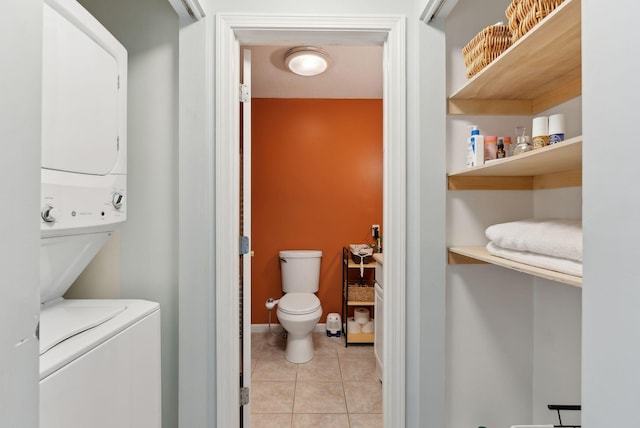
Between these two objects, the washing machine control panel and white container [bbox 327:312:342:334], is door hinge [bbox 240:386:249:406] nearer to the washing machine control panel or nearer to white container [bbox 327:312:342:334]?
the washing machine control panel

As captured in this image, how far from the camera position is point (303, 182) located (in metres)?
3.17

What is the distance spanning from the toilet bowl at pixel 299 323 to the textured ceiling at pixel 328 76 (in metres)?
1.98

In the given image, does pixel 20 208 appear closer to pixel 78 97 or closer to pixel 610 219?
pixel 78 97

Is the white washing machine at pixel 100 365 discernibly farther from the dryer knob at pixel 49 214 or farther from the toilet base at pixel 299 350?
the toilet base at pixel 299 350

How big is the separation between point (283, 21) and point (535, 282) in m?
1.51

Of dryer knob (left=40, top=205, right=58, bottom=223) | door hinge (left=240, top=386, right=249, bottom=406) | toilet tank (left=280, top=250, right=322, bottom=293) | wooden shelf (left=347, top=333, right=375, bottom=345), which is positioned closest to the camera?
dryer knob (left=40, top=205, right=58, bottom=223)

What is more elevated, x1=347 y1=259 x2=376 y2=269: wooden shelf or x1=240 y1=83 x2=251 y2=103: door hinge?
x1=240 y1=83 x2=251 y2=103: door hinge

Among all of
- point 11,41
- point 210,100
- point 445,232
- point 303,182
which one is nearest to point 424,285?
point 445,232

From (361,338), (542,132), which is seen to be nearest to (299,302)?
(361,338)

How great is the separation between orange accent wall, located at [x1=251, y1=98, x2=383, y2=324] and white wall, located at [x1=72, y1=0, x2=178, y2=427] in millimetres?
1843

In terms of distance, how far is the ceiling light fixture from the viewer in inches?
89.0

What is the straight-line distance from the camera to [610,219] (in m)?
0.45

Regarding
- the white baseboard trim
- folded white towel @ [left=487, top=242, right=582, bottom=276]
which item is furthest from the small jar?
the white baseboard trim

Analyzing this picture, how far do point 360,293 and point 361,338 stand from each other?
0.41 meters
